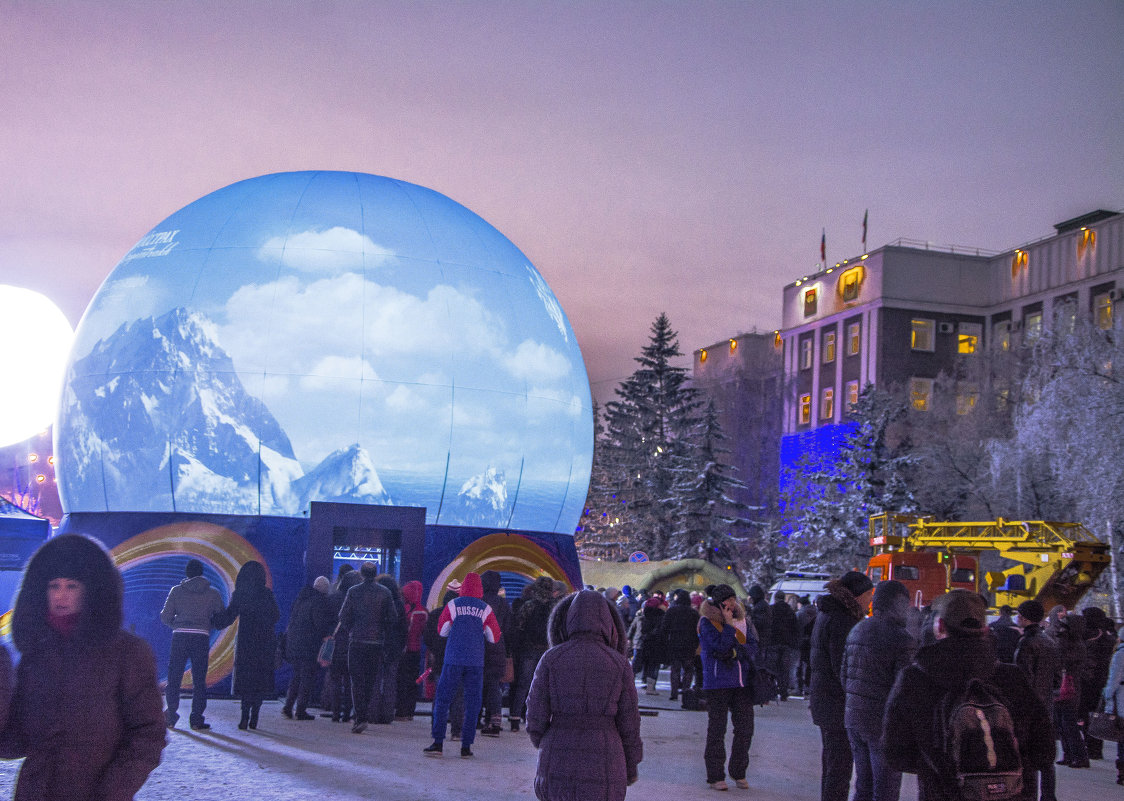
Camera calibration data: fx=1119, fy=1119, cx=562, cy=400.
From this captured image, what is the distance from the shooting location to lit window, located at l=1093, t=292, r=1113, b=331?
149 ft

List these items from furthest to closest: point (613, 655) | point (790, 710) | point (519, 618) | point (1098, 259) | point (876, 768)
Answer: point (1098, 259), point (790, 710), point (519, 618), point (876, 768), point (613, 655)

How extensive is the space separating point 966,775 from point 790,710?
522 inches

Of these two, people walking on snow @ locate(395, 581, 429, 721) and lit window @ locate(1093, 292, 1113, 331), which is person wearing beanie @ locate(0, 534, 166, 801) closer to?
people walking on snow @ locate(395, 581, 429, 721)

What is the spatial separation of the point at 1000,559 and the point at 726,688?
2109 cm

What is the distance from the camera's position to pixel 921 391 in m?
54.6

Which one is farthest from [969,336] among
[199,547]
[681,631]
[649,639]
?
[199,547]

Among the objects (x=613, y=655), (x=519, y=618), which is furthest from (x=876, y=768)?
(x=519, y=618)

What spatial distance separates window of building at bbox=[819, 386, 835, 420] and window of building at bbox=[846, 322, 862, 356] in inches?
110

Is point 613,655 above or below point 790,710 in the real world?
above

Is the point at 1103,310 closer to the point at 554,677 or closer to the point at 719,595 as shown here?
the point at 719,595

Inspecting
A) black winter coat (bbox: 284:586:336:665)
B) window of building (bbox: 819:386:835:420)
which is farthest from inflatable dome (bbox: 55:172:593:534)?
window of building (bbox: 819:386:835:420)

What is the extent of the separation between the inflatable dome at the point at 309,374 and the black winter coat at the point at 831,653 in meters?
7.55

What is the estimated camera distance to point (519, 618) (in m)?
12.9

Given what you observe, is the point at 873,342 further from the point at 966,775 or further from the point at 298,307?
the point at 966,775
